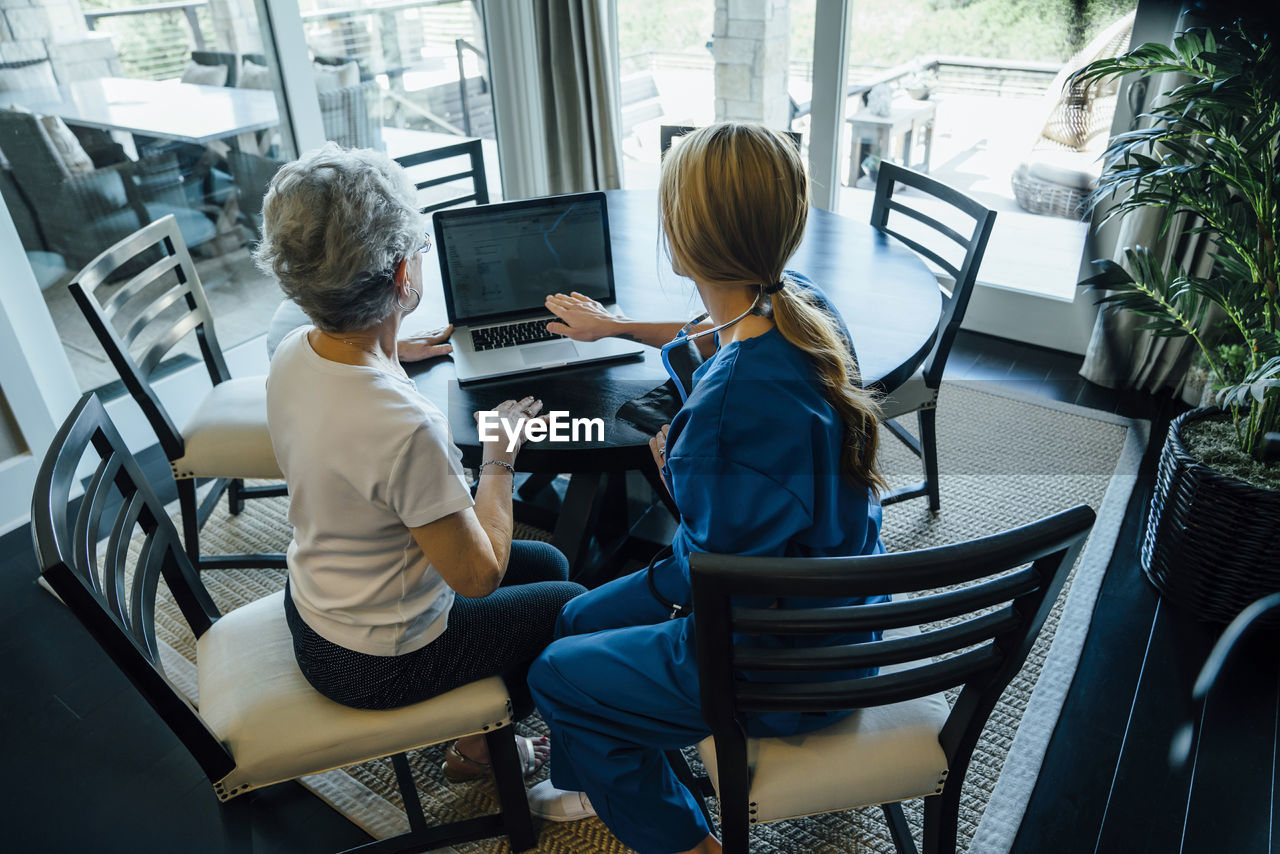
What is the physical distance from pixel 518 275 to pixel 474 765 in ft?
3.01

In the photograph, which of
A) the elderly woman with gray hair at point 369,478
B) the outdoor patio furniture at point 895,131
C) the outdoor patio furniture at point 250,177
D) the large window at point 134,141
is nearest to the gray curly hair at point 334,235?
the elderly woman with gray hair at point 369,478

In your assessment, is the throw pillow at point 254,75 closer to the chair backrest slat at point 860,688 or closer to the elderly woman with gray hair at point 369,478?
the elderly woman with gray hair at point 369,478

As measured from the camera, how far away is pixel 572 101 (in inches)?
135

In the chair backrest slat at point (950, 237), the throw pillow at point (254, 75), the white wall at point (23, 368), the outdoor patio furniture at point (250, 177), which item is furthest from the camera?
the outdoor patio furniture at point (250, 177)

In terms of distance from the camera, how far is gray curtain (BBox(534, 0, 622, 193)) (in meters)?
3.28

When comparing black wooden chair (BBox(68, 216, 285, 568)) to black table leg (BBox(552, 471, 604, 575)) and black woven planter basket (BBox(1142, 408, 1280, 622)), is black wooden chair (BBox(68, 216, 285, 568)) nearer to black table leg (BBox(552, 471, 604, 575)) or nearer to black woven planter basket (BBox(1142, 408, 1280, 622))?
black table leg (BBox(552, 471, 604, 575))

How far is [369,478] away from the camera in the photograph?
1.08 meters

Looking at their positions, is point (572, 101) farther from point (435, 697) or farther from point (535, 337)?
point (435, 697)

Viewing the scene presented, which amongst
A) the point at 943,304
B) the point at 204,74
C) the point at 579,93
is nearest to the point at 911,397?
the point at 943,304

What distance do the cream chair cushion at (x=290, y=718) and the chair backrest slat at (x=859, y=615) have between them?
1.71 ft

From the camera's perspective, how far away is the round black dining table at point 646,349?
1.41m

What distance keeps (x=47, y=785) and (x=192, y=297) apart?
1.06 metres

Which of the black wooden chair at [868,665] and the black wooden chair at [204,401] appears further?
the black wooden chair at [204,401]

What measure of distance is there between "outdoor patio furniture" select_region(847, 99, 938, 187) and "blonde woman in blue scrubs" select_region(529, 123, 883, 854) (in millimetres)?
2145
